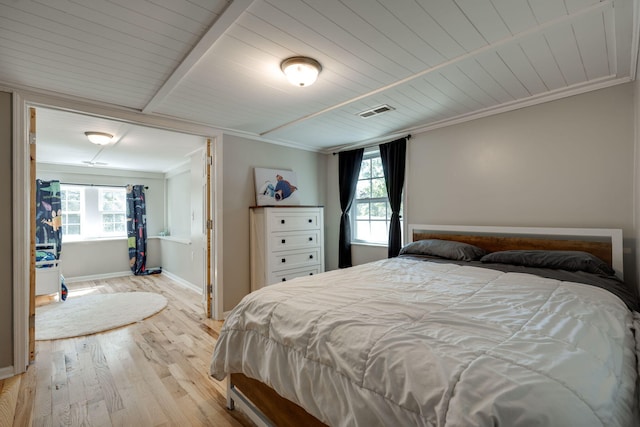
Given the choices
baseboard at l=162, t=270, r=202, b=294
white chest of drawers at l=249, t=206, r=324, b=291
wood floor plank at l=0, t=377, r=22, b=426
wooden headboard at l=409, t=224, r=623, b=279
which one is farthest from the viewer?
baseboard at l=162, t=270, r=202, b=294

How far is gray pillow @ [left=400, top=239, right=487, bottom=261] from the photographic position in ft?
8.68

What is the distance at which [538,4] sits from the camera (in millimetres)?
1447

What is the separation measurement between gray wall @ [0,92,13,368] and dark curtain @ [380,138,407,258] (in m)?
3.57

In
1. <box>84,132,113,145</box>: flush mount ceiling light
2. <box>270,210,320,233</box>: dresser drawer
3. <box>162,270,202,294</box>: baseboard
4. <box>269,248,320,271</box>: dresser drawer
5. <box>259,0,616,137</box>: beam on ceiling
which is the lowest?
<box>162,270,202,294</box>: baseboard

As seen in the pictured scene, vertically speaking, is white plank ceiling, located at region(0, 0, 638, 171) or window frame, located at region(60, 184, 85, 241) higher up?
white plank ceiling, located at region(0, 0, 638, 171)

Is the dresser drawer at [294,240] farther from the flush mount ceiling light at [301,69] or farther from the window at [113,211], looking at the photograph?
the window at [113,211]

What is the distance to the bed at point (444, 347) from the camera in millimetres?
770

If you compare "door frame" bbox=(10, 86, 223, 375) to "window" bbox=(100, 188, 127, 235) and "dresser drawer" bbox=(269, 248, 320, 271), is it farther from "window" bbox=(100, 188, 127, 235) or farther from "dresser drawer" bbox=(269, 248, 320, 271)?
"window" bbox=(100, 188, 127, 235)

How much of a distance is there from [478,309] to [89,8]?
7.90 feet

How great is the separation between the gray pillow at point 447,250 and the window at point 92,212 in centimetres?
597

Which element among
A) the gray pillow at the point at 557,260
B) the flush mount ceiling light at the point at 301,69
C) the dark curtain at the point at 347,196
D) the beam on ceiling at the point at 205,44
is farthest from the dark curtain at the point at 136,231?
the gray pillow at the point at 557,260

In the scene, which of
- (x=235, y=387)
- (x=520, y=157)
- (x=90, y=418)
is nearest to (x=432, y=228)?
(x=520, y=157)

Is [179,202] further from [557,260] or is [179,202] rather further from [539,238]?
[557,260]

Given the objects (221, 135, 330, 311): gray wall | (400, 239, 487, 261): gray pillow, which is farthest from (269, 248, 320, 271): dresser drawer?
(400, 239, 487, 261): gray pillow
